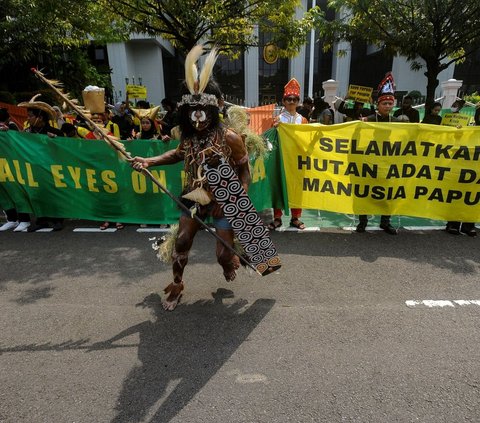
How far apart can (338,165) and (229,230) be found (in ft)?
8.51

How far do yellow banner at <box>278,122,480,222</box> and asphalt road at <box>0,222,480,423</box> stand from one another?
801 millimetres

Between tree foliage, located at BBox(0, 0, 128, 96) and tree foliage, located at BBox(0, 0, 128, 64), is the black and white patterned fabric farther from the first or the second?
tree foliage, located at BBox(0, 0, 128, 64)

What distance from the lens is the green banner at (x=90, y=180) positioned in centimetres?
560

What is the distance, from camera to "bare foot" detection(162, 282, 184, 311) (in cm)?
345

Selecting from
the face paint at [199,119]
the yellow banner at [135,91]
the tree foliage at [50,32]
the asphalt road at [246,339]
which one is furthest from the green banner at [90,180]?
the yellow banner at [135,91]

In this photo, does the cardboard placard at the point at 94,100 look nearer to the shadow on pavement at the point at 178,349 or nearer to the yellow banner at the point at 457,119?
the shadow on pavement at the point at 178,349

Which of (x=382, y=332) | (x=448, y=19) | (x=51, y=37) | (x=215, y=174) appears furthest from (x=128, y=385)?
(x=51, y=37)

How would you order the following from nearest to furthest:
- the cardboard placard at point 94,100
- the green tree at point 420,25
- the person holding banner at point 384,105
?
the person holding banner at point 384,105, the cardboard placard at point 94,100, the green tree at point 420,25

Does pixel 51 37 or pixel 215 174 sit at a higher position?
pixel 51 37

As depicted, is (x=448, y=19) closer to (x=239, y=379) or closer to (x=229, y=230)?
(x=229, y=230)

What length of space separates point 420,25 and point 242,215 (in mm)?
6858

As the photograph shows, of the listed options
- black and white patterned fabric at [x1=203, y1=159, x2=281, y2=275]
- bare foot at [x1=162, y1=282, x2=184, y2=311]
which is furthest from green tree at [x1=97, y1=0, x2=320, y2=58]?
bare foot at [x1=162, y1=282, x2=184, y2=311]

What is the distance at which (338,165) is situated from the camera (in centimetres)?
530

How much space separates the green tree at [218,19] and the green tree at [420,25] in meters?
1.12
